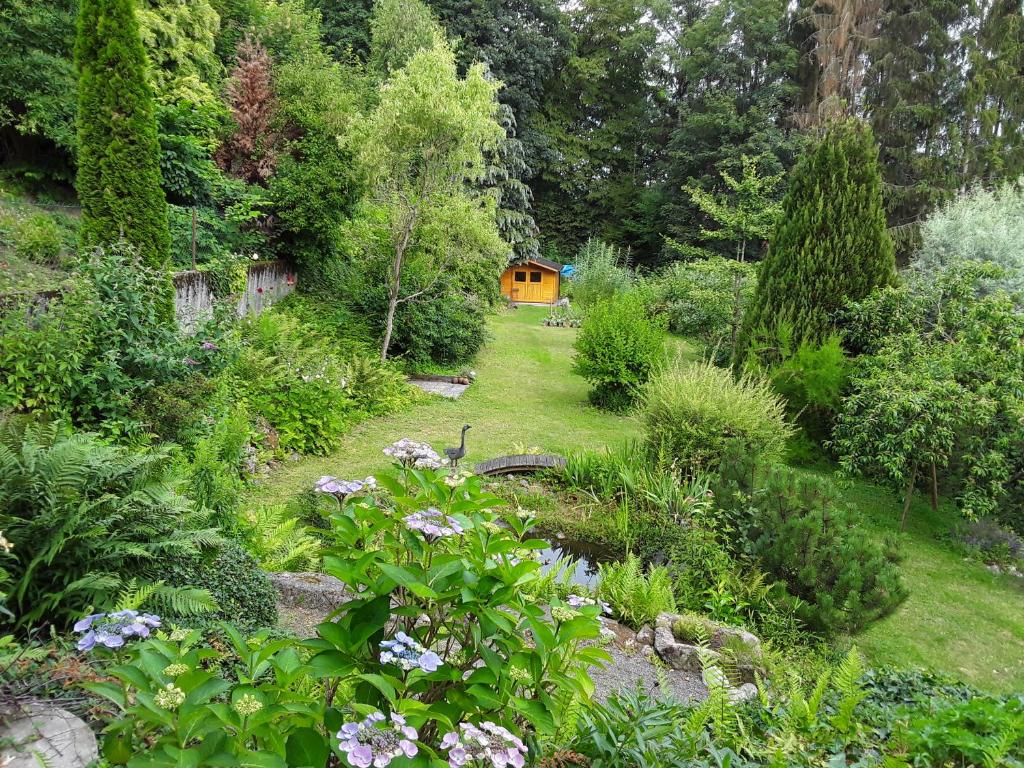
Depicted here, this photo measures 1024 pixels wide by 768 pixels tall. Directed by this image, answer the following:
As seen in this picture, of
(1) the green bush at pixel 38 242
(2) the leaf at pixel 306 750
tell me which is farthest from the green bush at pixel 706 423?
(1) the green bush at pixel 38 242

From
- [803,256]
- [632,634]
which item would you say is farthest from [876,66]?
[632,634]

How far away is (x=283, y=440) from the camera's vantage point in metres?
7.47

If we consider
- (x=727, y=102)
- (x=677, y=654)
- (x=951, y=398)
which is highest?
(x=727, y=102)

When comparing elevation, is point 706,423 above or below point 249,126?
below

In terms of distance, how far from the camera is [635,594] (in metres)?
4.74

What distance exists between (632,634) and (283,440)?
15.9ft

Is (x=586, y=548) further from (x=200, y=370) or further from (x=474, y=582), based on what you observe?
(x=474, y=582)

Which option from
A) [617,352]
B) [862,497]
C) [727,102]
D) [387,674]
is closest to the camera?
[387,674]

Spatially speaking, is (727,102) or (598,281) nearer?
(598,281)

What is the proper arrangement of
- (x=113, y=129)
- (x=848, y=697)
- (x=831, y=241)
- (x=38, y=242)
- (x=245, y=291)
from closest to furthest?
(x=848, y=697)
(x=113, y=129)
(x=38, y=242)
(x=831, y=241)
(x=245, y=291)

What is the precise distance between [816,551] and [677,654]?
4.73 feet

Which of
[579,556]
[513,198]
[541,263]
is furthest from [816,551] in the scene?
[513,198]

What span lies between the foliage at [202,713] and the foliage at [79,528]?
133 centimetres

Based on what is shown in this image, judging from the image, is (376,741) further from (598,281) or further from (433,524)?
(598,281)
